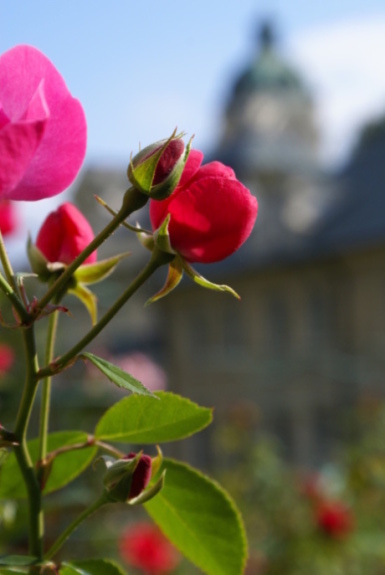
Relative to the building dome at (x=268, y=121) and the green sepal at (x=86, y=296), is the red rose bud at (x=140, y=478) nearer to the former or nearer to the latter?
the green sepal at (x=86, y=296)

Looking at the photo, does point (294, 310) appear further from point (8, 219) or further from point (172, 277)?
point (172, 277)

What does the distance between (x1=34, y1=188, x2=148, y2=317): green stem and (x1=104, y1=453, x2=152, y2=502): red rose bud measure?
8cm

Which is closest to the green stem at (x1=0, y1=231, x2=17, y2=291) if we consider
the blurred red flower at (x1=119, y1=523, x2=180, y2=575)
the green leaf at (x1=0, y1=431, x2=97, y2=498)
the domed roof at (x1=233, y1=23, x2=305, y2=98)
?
the green leaf at (x1=0, y1=431, x2=97, y2=498)

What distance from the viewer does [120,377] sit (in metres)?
0.38

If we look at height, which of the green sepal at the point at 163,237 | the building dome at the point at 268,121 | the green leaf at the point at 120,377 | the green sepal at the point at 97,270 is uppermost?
the green sepal at the point at 163,237

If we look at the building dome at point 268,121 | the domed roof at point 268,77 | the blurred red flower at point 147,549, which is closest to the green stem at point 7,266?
the blurred red flower at point 147,549

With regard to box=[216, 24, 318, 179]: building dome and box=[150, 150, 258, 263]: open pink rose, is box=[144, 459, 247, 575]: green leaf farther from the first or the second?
box=[216, 24, 318, 179]: building dome

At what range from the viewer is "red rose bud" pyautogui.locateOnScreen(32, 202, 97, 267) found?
0.49 m

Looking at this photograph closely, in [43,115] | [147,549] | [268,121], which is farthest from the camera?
[268,121]

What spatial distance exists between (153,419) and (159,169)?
0.14 m

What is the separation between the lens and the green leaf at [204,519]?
48cm

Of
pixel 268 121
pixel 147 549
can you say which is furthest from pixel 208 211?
pixel 268 121

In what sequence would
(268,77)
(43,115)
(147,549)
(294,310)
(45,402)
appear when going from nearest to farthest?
(43,115)
(45,402)
(147,549)
(294,310)
(268,77)

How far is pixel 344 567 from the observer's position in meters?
2.77
